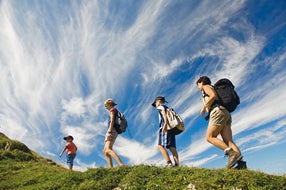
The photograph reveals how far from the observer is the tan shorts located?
9.13 metres

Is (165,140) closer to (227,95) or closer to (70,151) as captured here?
(227,95)

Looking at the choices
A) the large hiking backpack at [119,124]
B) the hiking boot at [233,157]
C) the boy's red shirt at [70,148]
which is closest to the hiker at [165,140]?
the large hiking backpack at [119,124]

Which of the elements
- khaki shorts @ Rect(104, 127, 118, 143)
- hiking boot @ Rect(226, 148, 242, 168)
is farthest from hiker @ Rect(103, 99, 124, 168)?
hiking boot @ Rect(226, 148, 242, 168)

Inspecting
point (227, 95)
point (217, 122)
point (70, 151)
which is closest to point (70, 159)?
point (70, 151)

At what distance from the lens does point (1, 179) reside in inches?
621

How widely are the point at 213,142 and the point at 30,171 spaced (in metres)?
11.8

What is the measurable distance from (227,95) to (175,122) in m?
2.52

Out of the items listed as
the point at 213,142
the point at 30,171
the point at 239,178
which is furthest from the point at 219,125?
the point at 30,171

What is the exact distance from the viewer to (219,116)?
30.0 feet

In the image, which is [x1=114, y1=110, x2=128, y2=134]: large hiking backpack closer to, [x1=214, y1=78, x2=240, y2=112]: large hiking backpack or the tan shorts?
the tan shorts

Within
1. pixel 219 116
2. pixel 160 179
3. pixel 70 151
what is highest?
pixel 70 151

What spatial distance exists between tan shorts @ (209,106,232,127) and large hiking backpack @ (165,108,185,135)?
80.1 inches

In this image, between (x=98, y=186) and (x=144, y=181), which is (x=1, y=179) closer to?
(x=98, y=186)

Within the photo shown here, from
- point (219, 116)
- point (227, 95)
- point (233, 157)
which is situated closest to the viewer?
point (233, 157)
